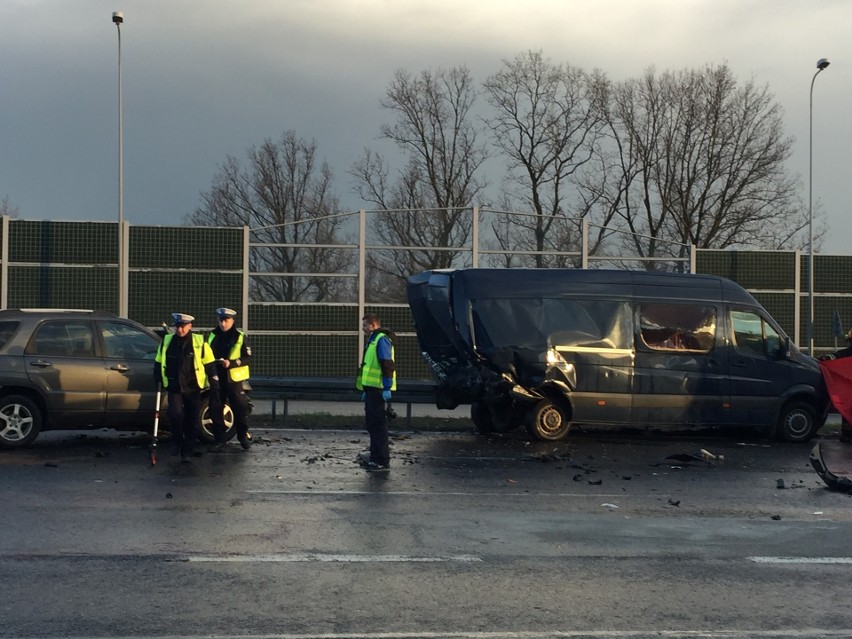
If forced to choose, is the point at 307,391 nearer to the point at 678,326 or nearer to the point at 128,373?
the point at 128,373

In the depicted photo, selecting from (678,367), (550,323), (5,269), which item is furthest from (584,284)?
(5,269)

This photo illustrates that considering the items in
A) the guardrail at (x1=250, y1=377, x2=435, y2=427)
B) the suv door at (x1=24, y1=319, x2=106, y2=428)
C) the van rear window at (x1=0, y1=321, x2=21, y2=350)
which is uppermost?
the van rear window at (x1=0, y1=321, x2=21, y2=350)

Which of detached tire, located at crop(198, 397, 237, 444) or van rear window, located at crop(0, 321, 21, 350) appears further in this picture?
detached tire, located at crop(198, 397, 237, 444)

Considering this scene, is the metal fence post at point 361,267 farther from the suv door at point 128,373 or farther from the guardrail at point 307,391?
the suv door at point 128,373

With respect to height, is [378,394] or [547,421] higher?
[378,394]

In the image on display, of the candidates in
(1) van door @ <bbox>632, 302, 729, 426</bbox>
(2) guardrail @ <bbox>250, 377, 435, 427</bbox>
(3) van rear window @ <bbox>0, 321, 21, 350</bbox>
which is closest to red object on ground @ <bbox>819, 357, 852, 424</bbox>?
(1) van door @ <bbox>632, 302, 729, 426</bbox>

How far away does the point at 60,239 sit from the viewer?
23359mm

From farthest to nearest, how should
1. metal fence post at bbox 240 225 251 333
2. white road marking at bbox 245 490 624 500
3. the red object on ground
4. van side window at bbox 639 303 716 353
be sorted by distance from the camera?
metal fence post at bbox 240 225 251 333, van side window at bbox 639 303 716 353, the red object on ground, white road marking at bbox 245 490 624 500

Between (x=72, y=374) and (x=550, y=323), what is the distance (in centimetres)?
657

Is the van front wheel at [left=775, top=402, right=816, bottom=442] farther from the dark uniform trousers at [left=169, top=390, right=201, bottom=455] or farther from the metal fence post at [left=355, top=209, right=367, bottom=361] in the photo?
the metal fence post at [left=355, top=209, right=367, bottom=361]

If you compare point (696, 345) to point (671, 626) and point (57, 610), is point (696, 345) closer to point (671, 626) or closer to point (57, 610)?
point (671, 626)

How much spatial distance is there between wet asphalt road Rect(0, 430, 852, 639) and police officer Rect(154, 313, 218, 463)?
1.21 ft

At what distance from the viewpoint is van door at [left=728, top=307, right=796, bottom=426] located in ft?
51.7

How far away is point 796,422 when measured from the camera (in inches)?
634
